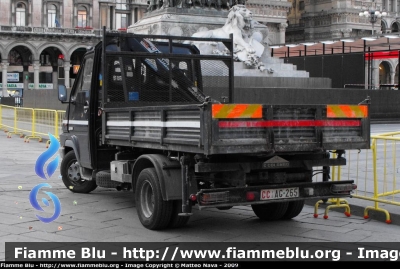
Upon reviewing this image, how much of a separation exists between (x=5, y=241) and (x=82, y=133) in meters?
3.37

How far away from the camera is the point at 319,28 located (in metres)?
104

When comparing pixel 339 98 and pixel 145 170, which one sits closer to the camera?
pixel 145 170

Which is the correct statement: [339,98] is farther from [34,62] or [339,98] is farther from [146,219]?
[34,62]

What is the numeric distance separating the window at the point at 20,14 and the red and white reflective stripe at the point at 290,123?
3189 inches

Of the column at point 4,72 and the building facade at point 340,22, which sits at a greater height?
the building facade at point 340,22

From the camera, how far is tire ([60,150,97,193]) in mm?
11961

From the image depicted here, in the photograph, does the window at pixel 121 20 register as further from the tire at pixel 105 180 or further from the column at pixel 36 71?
the tire at pixel 105 180

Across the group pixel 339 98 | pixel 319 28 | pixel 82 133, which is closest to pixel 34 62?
pixel 319 28

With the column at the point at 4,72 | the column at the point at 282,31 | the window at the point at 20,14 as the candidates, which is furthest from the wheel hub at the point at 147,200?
the column at the point at 282,31

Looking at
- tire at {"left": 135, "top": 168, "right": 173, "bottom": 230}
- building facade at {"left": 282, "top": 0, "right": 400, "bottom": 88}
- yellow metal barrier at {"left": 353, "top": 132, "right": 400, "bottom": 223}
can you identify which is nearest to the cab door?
tire at {"left": 135, "top": 168, "right": 173, "bottom": 230}

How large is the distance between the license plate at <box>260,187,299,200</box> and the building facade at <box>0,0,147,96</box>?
249ft

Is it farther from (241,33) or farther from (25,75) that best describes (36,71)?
(241,33)

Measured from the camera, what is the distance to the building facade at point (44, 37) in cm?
8375

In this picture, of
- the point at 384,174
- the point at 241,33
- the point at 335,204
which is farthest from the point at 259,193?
the point at 241,33
